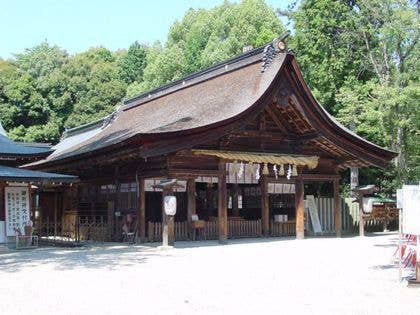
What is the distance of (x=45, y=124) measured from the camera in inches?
1529

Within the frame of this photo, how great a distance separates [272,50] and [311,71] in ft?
37.6

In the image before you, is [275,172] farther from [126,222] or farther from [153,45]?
[153,45]

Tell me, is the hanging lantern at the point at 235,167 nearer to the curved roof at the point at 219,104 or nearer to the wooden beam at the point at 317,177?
the curved roof at the point at 219,104

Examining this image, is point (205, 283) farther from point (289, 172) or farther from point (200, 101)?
point (200, 101)

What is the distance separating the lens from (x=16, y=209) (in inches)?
709

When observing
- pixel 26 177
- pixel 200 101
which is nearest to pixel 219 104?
pixel 200 101

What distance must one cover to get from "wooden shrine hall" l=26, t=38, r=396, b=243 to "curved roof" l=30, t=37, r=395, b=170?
0.05 meters

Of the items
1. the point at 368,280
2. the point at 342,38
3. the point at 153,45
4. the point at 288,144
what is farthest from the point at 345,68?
the point at 153,45

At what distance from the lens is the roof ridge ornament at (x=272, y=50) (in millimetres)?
18859

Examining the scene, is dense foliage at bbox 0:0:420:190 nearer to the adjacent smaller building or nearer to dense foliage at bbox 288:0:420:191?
dense foliage at bbox 288:0:420:191

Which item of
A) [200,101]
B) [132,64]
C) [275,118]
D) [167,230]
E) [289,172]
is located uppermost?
[132,64]

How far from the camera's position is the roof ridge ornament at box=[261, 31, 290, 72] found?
742 inches

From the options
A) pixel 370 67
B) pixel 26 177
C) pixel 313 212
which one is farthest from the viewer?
pixel 370 67

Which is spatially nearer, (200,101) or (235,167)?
(235,167)
